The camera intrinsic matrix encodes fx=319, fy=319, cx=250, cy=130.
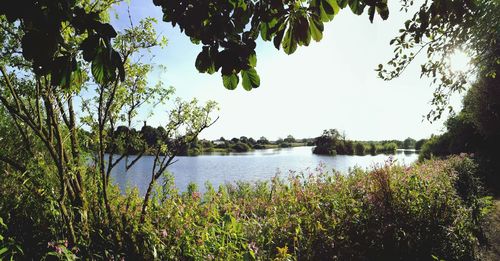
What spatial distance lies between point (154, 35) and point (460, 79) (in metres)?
4.99

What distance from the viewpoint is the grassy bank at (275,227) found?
10.6ft

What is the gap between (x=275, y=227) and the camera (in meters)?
4.16

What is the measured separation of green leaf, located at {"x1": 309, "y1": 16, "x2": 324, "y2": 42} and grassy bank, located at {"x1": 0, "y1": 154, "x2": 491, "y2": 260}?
1992mm

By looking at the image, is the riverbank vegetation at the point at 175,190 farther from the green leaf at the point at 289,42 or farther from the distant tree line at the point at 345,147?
the distant tree line at the point at 345,147

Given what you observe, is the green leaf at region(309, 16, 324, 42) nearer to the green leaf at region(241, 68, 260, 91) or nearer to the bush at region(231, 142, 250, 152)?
the green leaf at region(241, 68, 260, 91)

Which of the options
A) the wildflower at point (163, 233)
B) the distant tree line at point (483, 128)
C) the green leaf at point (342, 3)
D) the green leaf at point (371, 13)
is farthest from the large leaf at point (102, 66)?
the distant tree line at point (483, 128)

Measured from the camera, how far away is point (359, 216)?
448 centimetres

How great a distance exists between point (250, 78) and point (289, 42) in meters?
0.23

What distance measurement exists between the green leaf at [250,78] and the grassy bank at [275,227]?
1782 millimetres

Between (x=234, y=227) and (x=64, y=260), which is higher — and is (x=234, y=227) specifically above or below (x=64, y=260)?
above

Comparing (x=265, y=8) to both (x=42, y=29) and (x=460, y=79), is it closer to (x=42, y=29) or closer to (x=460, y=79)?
(x=42, y=29)

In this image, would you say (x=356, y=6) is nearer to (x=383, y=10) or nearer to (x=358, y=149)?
(x=383, y=10)

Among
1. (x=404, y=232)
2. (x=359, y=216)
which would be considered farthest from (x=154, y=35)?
(x=404, y=232)

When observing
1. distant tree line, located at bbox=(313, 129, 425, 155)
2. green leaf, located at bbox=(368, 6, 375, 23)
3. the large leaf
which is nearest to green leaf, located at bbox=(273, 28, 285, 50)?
green leaf, located at bbox=(368, 6, 375, 23)
